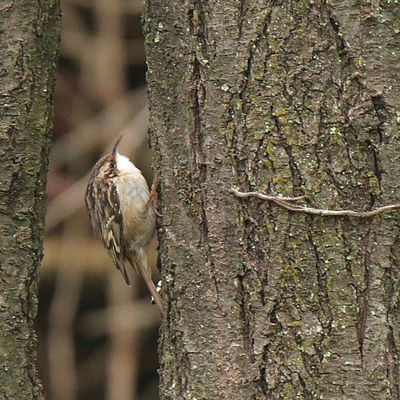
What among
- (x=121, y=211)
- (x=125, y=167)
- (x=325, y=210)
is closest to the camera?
(x=325, y=210)

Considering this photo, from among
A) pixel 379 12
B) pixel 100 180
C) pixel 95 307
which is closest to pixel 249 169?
pixel 379 12

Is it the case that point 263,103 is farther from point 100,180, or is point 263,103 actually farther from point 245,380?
point 100,180

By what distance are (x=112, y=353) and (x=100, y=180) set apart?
1.72 metres

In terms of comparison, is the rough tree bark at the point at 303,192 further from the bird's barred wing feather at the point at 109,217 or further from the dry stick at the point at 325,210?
the bird's barred wing feather at the point at 109,217

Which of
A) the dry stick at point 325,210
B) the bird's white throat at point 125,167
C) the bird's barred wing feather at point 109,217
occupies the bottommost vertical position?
the bird's barred wing feather at point 109,217

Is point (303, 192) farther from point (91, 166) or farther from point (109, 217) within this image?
point (91, 166)

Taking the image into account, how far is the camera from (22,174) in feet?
8.77

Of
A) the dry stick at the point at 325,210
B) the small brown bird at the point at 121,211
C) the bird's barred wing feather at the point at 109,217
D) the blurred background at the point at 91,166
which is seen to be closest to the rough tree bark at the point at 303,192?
the dry stick at the point at 325,210

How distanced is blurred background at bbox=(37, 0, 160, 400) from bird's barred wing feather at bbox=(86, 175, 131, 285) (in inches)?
49.4

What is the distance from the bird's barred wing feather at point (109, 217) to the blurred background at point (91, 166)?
4.12ft

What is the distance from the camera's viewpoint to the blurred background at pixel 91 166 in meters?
5.09

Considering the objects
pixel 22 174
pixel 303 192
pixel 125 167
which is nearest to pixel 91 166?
pixel 125 167

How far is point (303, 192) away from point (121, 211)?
1376mm

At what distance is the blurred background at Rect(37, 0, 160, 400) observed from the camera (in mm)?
5094
